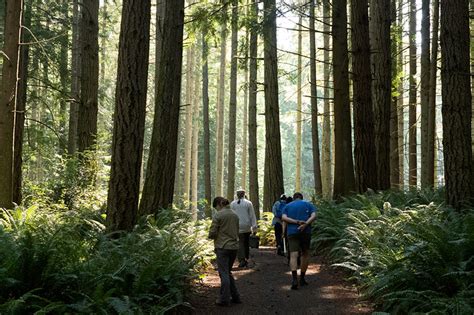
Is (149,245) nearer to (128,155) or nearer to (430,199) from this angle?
(128,155)

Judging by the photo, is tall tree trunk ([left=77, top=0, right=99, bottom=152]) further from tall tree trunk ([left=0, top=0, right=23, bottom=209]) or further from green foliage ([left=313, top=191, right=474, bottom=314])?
green foliage ([left=313, top=191, right=474, bottom=314])

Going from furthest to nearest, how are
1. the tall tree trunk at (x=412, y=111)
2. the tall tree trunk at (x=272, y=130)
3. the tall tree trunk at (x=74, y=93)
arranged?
the tall tree trunk at (x=74, y=93) → the tall tree trunk at (x=412, y=111) → the tall tree trunk at (x=272, y=130)

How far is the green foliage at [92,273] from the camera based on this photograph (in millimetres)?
6141

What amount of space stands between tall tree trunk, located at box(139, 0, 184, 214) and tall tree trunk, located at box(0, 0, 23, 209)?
295 cm

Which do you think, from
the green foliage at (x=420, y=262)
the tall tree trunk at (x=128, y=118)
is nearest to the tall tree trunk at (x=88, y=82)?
the tall tree trunk at (x=128, y=118)

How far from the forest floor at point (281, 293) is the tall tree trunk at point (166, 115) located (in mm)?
2464

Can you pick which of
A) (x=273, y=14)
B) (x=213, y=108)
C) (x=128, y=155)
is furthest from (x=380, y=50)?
(x=213, y=108)

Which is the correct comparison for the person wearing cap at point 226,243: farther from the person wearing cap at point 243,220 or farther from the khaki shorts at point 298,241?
the person wearing cap at point 243,220

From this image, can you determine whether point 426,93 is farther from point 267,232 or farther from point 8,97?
point 8,97

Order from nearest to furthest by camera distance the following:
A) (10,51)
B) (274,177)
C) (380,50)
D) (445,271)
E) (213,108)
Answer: (445,271) < (10,51) < (380,50) < (274,177) < (213,108)

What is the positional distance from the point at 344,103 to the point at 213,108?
28818 millimetres

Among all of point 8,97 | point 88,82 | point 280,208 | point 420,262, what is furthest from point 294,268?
point 88,82

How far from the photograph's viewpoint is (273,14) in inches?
574

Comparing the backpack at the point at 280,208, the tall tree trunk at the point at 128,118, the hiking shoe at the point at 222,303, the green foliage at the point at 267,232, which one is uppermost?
the tall tree trunk at the point at 128,118
